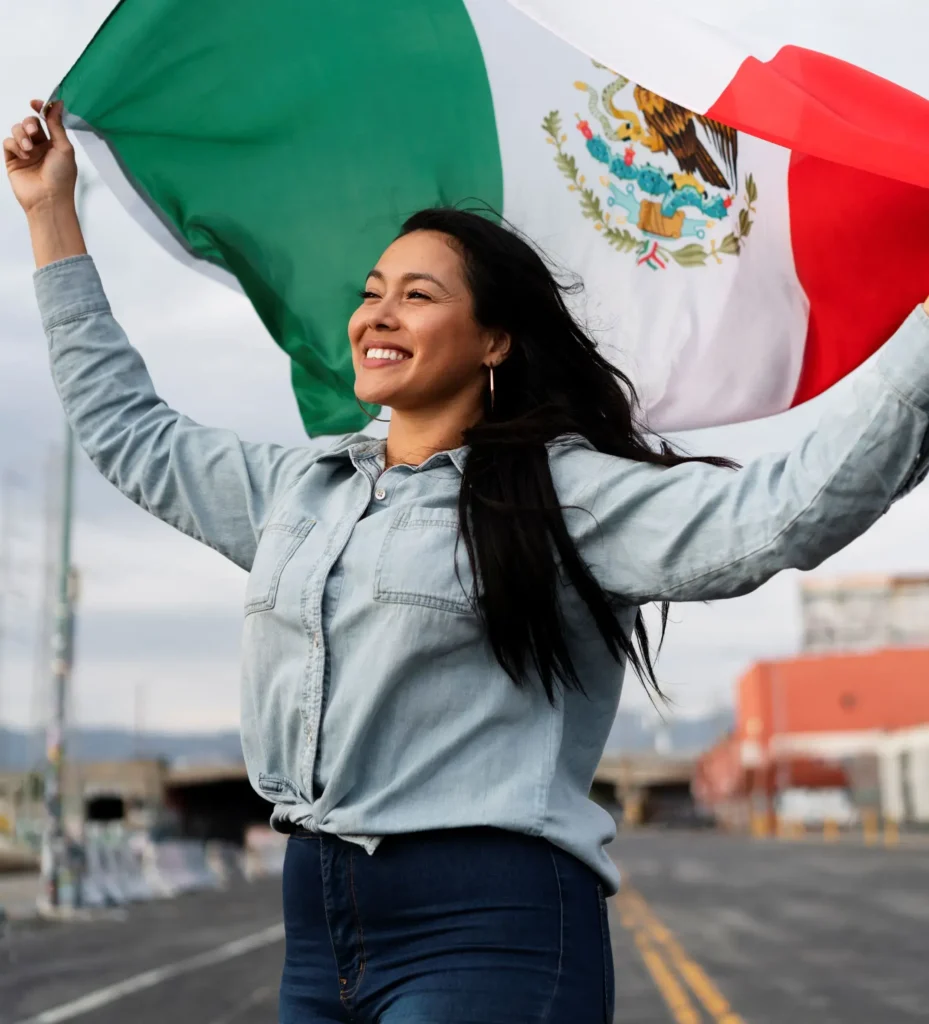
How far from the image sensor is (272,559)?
284 cm

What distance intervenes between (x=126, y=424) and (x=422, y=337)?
2.25ft

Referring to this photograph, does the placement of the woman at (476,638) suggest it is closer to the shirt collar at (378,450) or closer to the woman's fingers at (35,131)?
the shirt collar at (378,450)

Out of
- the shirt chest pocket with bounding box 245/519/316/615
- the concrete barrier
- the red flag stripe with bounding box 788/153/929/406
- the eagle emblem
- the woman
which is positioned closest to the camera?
the woman

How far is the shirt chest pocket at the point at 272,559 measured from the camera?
110 inches

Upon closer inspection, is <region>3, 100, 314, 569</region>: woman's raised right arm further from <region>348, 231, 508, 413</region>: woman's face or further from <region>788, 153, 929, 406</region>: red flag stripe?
<region>788, 153, 929, 406</region>: red flag stripe

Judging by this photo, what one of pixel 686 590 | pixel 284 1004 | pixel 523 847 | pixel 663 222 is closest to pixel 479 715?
pixel 523 847

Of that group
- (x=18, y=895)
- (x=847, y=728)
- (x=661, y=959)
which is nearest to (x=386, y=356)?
(x=661, y=959)

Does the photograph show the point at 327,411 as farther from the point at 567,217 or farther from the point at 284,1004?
the point at 284,1004

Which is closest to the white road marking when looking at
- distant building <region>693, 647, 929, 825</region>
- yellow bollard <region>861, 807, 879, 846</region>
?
yellow bollard <region>861, 807, 879, 846</region>

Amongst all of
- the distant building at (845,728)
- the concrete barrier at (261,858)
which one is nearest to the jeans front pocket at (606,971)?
the concrete barrier at (261,858)

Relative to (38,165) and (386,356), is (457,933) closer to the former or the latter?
(386,356)

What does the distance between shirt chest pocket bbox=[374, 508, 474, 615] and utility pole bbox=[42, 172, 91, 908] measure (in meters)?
21.6

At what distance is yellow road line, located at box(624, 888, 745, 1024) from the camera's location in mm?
11344

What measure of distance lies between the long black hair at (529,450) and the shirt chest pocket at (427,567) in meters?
0.03
